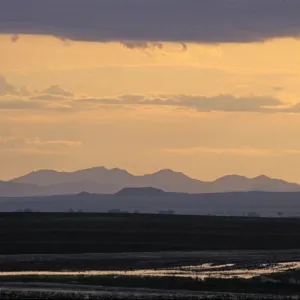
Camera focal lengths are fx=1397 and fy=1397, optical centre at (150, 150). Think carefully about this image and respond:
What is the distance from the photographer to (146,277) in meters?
81.6

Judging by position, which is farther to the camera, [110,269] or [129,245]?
[129,245]

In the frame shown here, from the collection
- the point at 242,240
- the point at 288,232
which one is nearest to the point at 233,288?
the point at 242,240

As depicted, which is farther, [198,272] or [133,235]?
[133,235]

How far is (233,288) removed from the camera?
7725 cm

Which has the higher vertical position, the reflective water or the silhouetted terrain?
the silhouetted terrain

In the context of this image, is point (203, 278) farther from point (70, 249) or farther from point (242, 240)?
point (242, 240)

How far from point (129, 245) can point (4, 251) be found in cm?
1380

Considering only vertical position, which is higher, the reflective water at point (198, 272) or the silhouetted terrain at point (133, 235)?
the silhouetted terrain at point (133, 235)

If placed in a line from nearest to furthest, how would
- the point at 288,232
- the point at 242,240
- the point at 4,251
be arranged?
the point at 4,251
the point at 242,240
the point at 288,232

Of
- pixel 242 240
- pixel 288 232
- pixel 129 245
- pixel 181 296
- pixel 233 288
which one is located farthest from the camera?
pixel 288 232

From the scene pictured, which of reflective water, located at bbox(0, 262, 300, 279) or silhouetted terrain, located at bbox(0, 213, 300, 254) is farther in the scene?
silhouetted terrain, located at bbox(0, 213, 300, 254)

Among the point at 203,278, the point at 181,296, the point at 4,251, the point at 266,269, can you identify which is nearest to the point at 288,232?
the point at 4,251

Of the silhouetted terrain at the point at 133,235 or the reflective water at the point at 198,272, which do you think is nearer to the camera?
the reflective water at the point at 198,272

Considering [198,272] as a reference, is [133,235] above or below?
above
